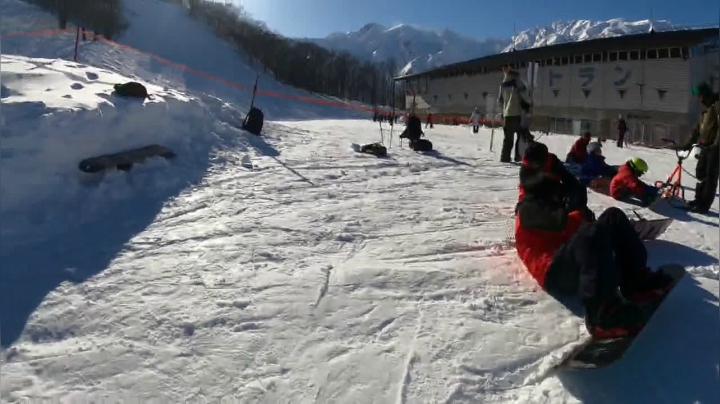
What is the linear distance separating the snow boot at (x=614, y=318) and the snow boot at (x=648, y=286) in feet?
1.23

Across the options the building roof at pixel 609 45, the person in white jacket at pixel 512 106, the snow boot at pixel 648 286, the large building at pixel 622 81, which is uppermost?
the building roof at pixel 609 45

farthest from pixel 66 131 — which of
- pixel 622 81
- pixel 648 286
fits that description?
pixel 622 81

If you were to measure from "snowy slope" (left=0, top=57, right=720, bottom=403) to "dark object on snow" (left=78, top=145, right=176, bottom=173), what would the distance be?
16cm

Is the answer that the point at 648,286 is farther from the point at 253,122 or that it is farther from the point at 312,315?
the point at 253,122

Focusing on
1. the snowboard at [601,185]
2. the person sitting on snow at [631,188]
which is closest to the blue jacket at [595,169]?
the snowboard at [601,185]

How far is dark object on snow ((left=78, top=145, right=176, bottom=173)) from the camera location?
5.97 metres

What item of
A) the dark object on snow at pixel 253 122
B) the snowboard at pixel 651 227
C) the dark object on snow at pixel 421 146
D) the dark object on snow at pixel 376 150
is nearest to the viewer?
the snowboard at pixel 651 227

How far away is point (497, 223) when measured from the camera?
217 inches

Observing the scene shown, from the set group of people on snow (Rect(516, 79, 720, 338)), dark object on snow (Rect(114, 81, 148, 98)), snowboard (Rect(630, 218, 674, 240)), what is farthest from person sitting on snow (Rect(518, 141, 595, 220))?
dark object on snow (Rect(114, 81, 148, 98))

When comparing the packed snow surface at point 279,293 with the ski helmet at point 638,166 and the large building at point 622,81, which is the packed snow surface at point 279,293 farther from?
the large building at point 622,81

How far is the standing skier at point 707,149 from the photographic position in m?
5.98

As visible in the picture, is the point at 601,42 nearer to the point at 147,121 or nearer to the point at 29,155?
the point at 147,121

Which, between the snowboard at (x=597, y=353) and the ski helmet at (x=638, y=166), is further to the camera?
the ski helmet at (x=638, y=166)

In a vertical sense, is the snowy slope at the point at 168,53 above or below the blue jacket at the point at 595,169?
above
